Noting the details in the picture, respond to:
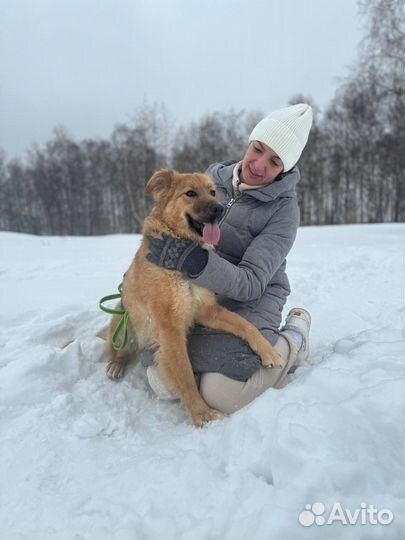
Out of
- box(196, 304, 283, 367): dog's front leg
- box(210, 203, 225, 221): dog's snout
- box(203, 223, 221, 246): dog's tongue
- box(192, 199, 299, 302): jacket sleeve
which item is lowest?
box(196, 304, 283, 367): dog's front leg

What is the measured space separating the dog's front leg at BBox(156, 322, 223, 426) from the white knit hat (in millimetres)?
1344

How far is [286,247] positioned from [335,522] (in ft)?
5.58

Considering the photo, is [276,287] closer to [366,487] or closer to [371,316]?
[366,487]

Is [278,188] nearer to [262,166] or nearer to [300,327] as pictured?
[262,166]

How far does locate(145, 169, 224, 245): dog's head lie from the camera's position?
2506 millimetres

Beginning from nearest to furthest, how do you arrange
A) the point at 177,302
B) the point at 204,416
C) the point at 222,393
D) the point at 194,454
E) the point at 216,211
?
the point at 194,454 → the point at 204,416 → the point at 222,393 → the point at 177,302 → the point at 216,211

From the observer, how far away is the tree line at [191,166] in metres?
26.4

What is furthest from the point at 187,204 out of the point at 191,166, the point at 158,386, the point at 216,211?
the point at 191,166

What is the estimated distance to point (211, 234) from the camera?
245 centimetres

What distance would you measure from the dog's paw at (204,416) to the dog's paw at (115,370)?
702mm

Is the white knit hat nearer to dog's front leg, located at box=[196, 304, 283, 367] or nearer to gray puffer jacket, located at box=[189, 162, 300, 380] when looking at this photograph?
gray puffer jacket, located at box=[189, 162, 300, 380]

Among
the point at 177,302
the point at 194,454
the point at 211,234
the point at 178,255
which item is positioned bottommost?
the point at 194,454

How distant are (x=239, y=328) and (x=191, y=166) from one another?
28662 mm

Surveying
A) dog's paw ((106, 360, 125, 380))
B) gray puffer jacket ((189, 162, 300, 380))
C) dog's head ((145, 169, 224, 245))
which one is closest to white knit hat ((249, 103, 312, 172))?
gray puffer jacket ((189, 162, 300, 380))
